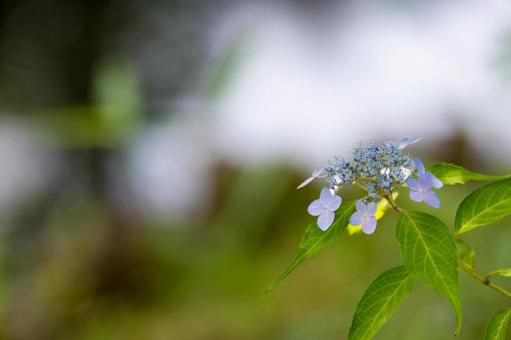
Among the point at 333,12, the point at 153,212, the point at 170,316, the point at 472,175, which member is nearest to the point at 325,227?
the point at 472,175

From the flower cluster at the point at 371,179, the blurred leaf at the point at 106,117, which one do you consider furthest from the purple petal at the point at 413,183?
the blurred leaf at the point at 106,117

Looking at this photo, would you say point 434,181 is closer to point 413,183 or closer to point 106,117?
point 413,183

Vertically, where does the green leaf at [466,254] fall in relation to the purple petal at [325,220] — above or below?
below

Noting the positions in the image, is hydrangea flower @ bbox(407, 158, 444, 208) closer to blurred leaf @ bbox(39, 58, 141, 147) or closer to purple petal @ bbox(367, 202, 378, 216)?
purple petal @ bbox(367, 202, 378, 216)

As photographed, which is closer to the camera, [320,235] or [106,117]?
[320,235]

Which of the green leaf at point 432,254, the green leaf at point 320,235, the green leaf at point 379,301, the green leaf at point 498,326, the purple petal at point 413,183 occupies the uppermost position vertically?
the purple petal at point 413,183

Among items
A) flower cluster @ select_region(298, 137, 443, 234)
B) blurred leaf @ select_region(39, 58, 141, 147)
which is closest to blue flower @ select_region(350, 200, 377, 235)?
flower cluster @ select_region(298, 137, 443, 234)

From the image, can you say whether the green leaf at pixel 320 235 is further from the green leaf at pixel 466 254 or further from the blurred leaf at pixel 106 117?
the blurred leaf at pixel 106 117

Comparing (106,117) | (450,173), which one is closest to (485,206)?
(450,173)
